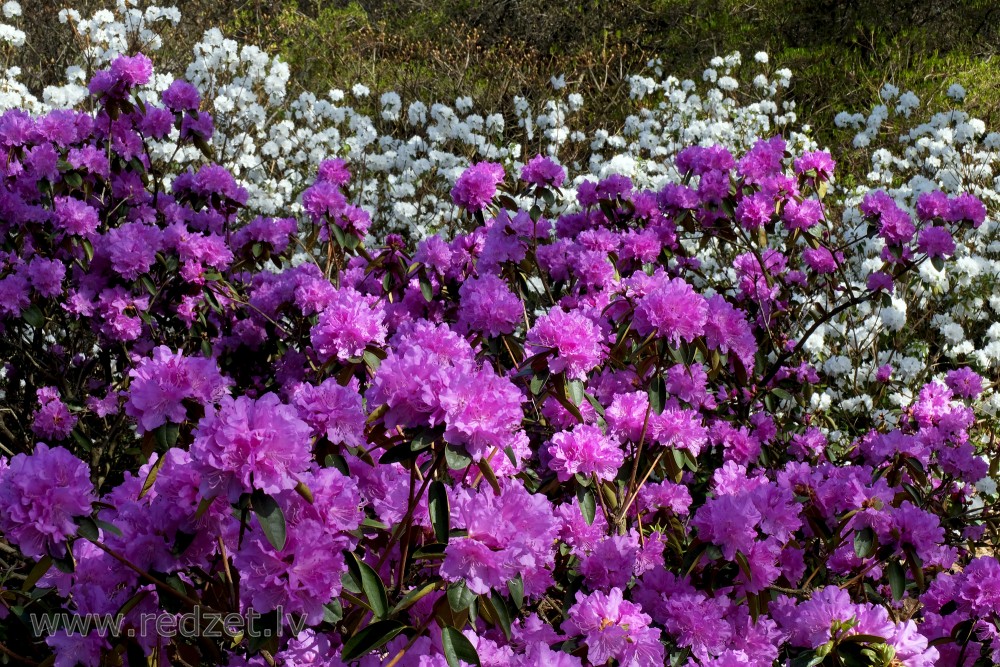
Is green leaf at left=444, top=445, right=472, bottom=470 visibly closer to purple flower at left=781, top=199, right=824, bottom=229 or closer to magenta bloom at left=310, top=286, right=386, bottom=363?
magenta bloom at left=310, top=286, right=386, bottom=363

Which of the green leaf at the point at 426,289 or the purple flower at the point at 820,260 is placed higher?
the purple flower at the point at 820,260

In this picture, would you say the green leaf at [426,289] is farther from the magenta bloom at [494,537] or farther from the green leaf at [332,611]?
the green leaf at [332,611]

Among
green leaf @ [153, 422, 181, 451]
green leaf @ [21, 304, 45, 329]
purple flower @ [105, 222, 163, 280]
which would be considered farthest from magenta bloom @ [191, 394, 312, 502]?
green leaf @ [21, 304, 45, 329]

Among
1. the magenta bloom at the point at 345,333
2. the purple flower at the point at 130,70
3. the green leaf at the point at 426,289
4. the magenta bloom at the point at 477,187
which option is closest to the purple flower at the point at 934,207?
the magenta bloom at the point at 477,187

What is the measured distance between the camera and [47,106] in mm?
4305

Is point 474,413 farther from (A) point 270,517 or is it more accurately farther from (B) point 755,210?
(B) point 755,210

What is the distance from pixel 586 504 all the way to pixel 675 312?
449 mm

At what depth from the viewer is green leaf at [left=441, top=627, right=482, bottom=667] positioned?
1.07 metres

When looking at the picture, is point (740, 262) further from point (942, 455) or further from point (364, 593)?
point (364, 593)

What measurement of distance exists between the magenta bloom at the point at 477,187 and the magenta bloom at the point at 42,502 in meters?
1.75

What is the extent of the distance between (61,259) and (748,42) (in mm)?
8702

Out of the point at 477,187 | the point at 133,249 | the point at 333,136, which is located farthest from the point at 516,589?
the point at 333,136

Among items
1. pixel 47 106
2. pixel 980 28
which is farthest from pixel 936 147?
pixel 980 28

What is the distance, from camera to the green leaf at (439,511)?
1.09 metres
